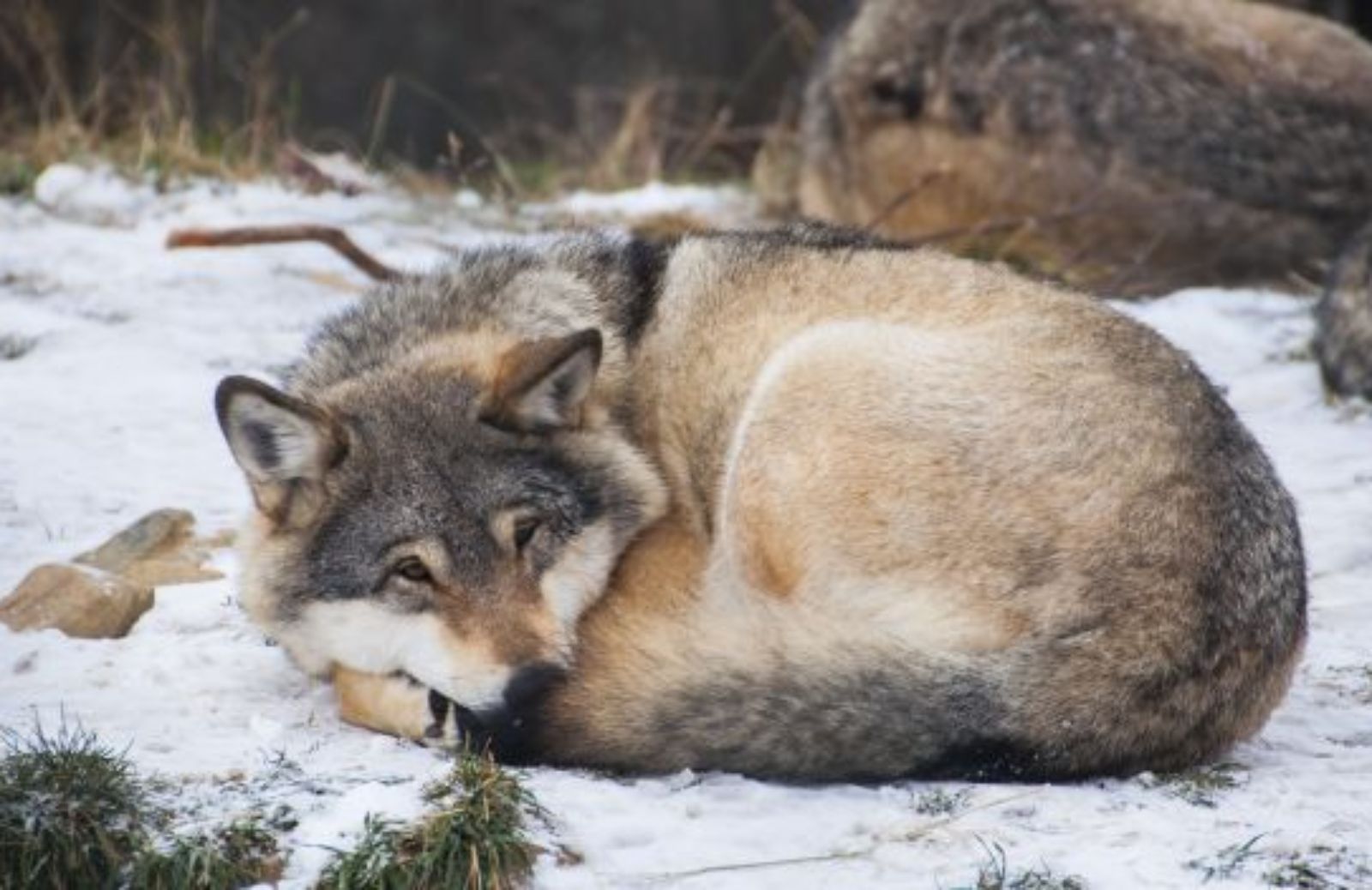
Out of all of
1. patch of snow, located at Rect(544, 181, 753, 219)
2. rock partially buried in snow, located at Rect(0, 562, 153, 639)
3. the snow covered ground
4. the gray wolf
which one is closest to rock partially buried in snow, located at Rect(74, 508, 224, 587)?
the snow covered ground

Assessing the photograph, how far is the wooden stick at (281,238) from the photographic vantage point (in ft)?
24.8

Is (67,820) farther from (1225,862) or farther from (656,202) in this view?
(656,202)

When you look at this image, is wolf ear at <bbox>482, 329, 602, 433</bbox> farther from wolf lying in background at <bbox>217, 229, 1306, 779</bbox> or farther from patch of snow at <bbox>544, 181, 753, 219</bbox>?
patch of snow at <bbox>544, 181, 753, 219</bbox>

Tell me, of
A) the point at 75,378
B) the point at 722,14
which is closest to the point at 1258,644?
the point at 75,378

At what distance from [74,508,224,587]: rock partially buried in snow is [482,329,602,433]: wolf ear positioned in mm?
1396

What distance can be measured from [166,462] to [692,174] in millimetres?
5690

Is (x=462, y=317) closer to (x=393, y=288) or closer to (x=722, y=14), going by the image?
(x=393, y=288)

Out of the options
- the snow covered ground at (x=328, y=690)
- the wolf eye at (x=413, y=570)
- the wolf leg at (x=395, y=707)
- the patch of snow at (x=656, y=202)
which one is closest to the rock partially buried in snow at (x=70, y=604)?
the snow covered ground at (x=328, y=690)

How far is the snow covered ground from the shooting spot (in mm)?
3822

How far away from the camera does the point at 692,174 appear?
11.6 m

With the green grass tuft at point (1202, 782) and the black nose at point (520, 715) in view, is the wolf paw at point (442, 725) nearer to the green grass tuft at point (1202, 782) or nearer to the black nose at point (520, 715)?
the black nose at point (520, 715)

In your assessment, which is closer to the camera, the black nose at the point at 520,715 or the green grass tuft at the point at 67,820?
the green grass tuft at the point at 67,820

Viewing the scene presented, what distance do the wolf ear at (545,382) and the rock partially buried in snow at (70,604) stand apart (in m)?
1.21

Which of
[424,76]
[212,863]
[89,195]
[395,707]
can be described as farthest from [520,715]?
[424,76]
